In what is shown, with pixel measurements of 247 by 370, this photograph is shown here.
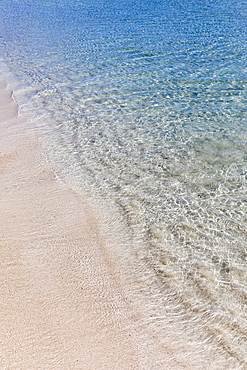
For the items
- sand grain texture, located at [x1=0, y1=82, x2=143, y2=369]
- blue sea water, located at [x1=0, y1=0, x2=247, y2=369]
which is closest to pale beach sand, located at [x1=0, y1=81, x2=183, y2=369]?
sand grain texture, located at [x1=0, y1=82, x2=143, y2=369]

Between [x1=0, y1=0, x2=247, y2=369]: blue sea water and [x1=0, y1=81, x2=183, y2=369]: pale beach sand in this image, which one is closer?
[x1=0, y1=81, x2=183, y2=369]: pale beach sand

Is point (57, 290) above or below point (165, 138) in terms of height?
above

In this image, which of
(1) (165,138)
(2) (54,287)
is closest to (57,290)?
(2) (54,287)

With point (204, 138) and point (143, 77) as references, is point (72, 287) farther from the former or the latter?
point (143, 77)

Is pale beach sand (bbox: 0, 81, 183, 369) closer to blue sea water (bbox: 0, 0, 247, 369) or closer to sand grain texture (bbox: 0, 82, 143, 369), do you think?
sand grain texture (bbox: 0, 82, 143, 369)

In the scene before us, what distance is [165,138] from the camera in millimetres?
7254

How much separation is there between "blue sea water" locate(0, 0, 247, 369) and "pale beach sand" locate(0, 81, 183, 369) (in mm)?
375

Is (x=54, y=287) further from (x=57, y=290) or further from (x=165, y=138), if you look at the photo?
(x=165, y=138)

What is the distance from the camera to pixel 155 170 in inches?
248

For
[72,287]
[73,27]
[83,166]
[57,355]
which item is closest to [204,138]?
[83,166]

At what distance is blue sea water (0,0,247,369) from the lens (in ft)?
13.4

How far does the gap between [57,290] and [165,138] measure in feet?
13.2

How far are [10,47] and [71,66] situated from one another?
403 centimetres

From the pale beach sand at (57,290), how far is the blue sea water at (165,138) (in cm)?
37
